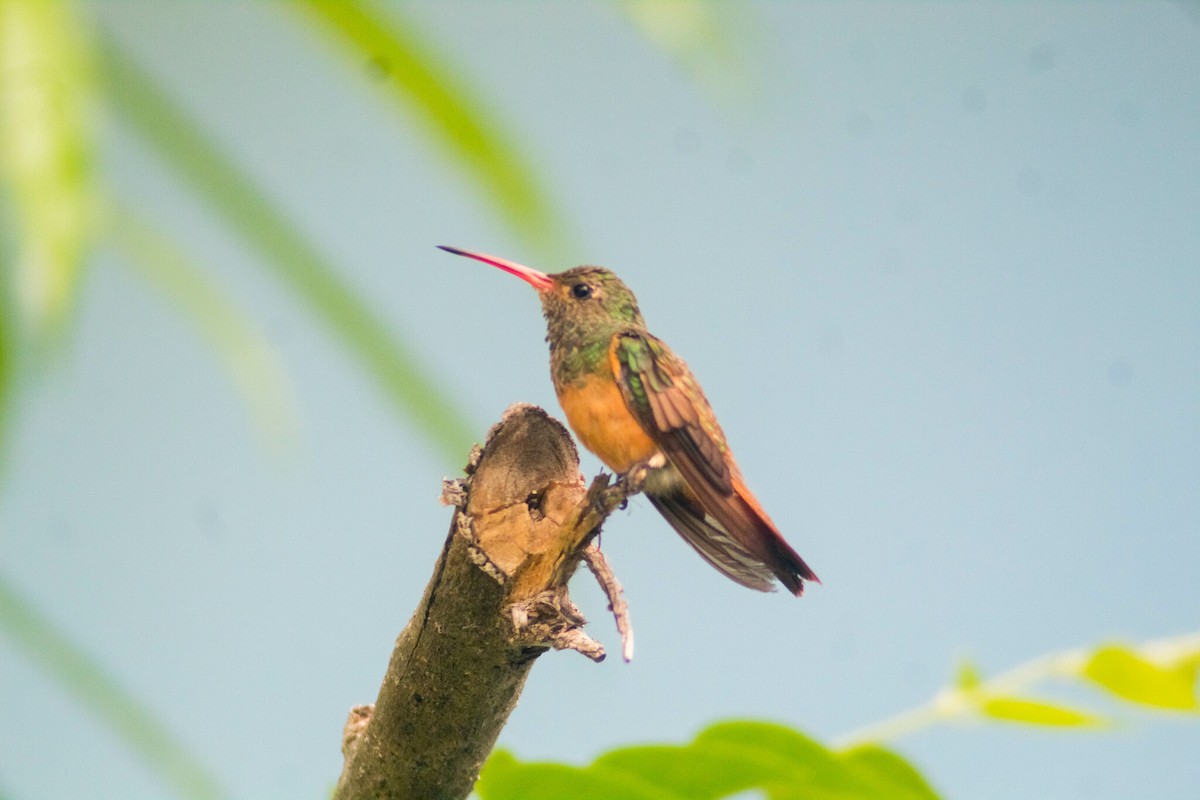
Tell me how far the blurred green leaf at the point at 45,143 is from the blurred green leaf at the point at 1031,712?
23.1 inches

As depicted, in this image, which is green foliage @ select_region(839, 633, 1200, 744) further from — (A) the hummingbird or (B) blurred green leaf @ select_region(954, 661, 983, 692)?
(A) the hummingbird

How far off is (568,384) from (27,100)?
3.76 feet

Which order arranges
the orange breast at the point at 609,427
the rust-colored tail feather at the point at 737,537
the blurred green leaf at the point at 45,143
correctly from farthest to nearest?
the orange breast at the point at 609,427 → the rust-colored tail feather at the point at 737,537 → the blurred green leaf at the point at 45,143

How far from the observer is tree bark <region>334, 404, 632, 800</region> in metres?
1.12

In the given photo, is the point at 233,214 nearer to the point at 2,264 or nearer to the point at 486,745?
the point at 2,264

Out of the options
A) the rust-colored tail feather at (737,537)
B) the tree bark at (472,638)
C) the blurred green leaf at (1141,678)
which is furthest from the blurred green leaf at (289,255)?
the blurred green leaf at (1141,678)

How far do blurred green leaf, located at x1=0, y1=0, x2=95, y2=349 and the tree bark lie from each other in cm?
54

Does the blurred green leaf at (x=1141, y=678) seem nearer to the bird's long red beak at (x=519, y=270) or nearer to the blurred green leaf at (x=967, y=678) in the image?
the blurred green leaf at (x=967, y=678)

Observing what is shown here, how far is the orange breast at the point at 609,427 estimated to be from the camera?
1682mm

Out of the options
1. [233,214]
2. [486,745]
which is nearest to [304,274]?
[233,214]

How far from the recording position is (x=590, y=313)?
1.92 m

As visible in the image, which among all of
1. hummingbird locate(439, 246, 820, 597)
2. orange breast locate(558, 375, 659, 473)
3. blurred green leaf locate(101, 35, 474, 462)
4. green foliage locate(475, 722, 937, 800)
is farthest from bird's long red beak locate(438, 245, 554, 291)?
green foliage locate(475, 722, 937, 800)

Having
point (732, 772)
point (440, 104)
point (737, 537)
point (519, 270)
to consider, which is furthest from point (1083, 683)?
point (519, 270)

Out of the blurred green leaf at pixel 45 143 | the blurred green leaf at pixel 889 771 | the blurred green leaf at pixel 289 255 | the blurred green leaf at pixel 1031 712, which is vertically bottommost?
the blurred green leaf at pixel 889 771
